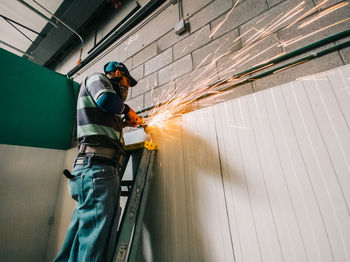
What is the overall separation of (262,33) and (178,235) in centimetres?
159

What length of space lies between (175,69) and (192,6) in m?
0.73

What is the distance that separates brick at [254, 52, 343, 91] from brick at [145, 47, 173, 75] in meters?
1.00

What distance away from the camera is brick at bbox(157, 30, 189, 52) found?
165cm

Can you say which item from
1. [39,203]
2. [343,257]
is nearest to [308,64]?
[343,257]

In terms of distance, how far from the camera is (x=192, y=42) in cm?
151

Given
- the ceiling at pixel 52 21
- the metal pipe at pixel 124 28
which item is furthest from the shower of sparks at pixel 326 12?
the ceiling at pixel 52 21

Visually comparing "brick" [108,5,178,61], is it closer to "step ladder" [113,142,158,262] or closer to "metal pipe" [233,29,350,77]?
"metal pipe" [233,29,350,77]

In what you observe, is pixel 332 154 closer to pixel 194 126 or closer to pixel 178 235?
pixel 194 126

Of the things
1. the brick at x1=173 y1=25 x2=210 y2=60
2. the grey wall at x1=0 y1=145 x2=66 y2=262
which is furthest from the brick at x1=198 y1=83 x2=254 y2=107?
the grey wall at x1=0 y1=145 x2=66 y2=262

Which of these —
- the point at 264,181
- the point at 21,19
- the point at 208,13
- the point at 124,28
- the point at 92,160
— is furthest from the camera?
the point at 21,19

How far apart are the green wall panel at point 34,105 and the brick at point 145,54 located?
1.16 m

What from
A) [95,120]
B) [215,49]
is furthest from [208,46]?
[95,120]

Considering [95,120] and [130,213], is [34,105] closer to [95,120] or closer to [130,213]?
[95,120]

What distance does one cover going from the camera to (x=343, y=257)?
25.9 inches
